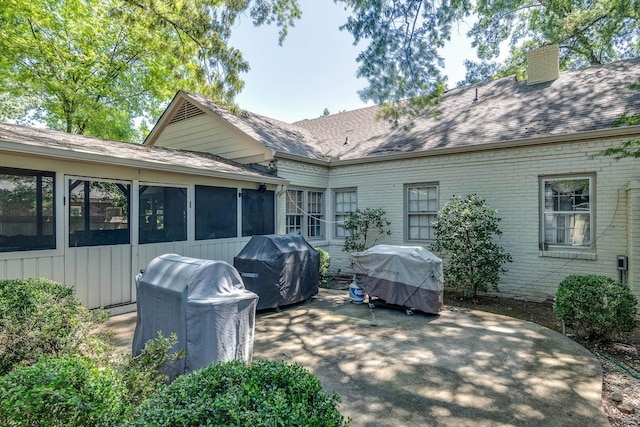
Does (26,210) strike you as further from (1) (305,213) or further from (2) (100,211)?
(1) (305,213)

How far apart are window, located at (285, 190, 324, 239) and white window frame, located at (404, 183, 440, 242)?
9.52ft

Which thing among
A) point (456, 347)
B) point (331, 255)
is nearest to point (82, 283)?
point (456, 347)

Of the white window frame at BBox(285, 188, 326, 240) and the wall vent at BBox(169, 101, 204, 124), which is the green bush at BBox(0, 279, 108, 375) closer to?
the white window frame at BBox(285, 188, 326, 240)

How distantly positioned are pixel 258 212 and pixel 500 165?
6.33 m

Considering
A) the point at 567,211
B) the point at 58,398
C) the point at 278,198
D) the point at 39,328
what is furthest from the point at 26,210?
the point at 567,211

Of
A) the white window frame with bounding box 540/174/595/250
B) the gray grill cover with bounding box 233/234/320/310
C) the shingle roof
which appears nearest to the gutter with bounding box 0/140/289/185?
the gray grill cover with bounding box 233/234/320/310

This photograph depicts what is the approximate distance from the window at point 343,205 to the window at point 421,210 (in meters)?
1.88

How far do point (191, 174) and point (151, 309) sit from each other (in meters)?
4.20

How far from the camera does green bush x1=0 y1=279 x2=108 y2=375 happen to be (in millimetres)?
2801

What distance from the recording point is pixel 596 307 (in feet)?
15.5

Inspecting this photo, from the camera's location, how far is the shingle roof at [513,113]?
24.7 ft

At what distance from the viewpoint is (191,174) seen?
7363mm

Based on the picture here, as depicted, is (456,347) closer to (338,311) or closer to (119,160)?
(338,311)

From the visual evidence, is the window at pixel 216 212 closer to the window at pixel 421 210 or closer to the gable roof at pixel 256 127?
the gable roof at pixel 256 127
